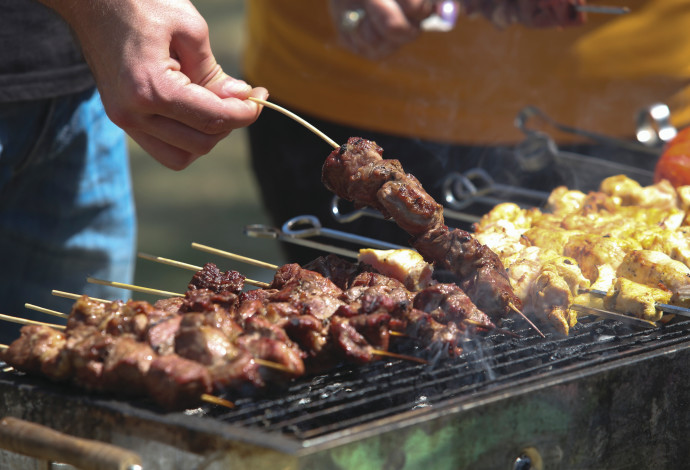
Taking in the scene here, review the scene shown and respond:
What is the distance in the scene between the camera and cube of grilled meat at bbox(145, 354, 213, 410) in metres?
2.30

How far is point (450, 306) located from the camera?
291cm

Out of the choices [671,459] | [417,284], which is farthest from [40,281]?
[671,459]

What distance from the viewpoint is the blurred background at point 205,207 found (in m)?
10.2

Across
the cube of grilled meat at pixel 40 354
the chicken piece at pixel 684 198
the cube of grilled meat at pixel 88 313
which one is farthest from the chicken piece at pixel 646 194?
the cube of grilled meat at pixel 40 354

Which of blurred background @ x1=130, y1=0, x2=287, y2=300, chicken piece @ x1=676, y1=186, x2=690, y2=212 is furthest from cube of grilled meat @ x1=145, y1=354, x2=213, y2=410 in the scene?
blurred background @ x1=130, y1=0, x2=287, y2=300

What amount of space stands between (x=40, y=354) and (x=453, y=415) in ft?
4.44

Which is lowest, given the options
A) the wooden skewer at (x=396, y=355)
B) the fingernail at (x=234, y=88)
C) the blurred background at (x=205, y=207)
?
the wooden skewer at (x=396, y=355)

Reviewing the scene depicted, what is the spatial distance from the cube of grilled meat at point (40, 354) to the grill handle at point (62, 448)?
0.20m

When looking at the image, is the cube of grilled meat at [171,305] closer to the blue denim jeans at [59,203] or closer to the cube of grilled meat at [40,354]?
the cube of grilled meat at [40,354]

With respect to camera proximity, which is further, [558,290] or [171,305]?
[558,290]

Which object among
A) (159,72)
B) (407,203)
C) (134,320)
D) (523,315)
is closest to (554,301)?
(523,315)

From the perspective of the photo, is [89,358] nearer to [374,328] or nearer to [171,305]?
→ [171,305]

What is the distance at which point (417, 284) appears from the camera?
322 cm

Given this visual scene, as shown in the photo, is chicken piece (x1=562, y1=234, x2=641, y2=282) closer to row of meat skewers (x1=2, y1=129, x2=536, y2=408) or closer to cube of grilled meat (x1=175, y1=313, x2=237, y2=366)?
row of meat skewers (x1=2, y1=129, x2=536, y2=408)
